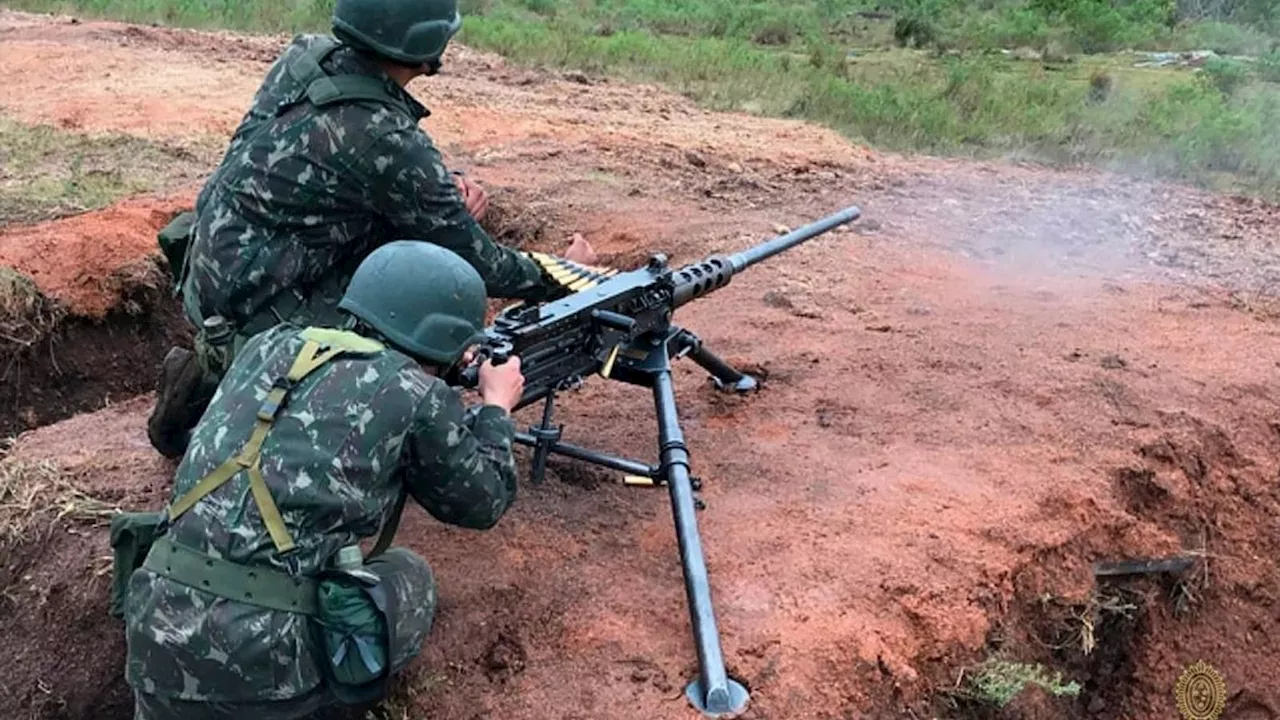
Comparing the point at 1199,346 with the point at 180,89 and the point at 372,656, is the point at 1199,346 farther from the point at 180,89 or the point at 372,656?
the point at 180,89

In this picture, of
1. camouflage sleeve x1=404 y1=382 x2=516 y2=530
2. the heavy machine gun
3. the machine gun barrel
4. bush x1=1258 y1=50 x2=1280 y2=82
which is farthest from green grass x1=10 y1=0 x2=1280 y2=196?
camouflage sleeve x1=404 y1=382 x2=516 y2=530

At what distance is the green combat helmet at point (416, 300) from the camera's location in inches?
122

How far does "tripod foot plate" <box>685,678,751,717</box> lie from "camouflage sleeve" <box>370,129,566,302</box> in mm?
1405

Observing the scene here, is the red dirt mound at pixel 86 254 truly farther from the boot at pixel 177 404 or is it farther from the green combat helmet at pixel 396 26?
the green combat helmet at pixel 396 26

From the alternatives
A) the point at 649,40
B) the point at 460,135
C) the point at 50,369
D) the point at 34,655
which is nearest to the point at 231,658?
the point at 34,655

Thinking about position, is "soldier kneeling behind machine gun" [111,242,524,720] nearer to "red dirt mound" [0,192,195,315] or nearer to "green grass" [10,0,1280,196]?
"red dirt mound" [0,192,195,315]

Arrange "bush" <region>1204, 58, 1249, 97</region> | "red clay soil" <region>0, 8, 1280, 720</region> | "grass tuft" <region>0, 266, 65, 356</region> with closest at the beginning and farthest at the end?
"red clay soil" <region>0, 8, 1280, 720</region> < "grass tuft" <region>0, 266, 65, 356</region> < "bush" <region>1204, 58, 1249, 97</region>

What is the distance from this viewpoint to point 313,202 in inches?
154

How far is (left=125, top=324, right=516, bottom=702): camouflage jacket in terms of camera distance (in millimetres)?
2904

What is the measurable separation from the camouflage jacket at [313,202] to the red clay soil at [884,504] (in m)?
0.90

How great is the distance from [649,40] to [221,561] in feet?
46.6

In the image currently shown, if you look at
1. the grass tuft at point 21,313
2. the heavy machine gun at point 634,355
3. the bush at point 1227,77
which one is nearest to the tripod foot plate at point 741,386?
the heavy machine gun at point 634,355

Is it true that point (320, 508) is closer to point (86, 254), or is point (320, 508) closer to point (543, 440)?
point (543, 440)

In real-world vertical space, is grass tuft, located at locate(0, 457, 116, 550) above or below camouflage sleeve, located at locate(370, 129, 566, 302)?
below
